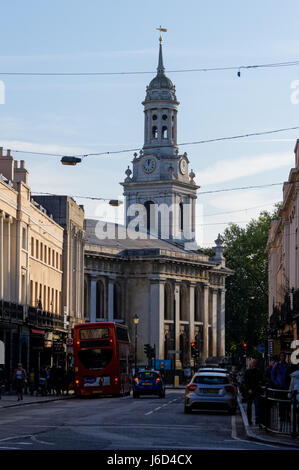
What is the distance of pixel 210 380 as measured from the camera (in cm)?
3709

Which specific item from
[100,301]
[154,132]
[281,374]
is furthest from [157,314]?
[281,374]

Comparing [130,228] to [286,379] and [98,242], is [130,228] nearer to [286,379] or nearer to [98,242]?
[98,242]

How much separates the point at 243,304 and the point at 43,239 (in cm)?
6626

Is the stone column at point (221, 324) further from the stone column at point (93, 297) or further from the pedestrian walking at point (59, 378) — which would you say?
the pedestrian walking at point (59, 378)

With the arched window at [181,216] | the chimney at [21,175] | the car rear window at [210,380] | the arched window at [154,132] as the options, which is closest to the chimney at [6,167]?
the chimney at [21,175]

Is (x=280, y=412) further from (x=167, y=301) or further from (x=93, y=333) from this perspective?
(x=167, y=301)

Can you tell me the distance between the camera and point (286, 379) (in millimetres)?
31141

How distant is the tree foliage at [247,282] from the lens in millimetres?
132875

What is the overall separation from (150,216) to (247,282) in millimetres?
15464

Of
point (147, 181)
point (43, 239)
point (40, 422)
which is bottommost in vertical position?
point (40, 422)

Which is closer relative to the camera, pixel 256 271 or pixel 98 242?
pixel 98 242

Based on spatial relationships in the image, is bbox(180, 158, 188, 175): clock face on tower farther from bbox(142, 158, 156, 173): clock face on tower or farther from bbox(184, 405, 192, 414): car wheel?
bbox(184, 405, 192, 414): car wheel
